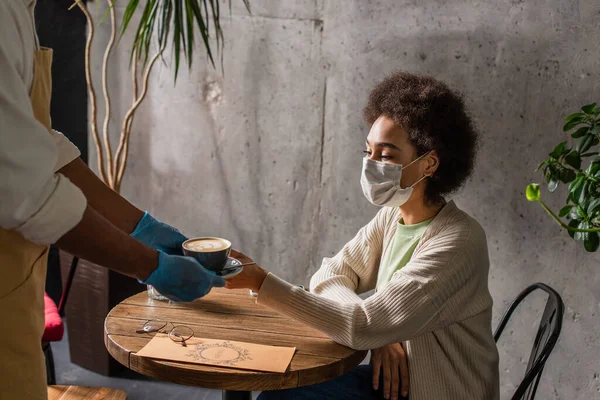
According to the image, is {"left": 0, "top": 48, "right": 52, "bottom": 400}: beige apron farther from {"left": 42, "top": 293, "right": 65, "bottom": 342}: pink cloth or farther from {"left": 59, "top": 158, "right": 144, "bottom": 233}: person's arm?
{"left": 42, "top": 293, "right": 65, "bottom": 342}: pink cloth

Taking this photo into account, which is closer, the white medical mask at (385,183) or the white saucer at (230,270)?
the white saucer at (230,270)

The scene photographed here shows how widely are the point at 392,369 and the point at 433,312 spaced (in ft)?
0.67

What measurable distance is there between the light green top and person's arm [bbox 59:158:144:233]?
0.77 meters

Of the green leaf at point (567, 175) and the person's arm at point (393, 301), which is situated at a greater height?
the green leaf at point (567, 175)

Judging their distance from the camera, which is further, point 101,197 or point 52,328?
point 52,328

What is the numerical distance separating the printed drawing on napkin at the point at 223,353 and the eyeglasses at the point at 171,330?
2 cm

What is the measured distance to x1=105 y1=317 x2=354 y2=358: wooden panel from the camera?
1713 mm

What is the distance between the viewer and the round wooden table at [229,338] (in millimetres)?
1557

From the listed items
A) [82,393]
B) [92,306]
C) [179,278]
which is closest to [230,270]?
[179,278]

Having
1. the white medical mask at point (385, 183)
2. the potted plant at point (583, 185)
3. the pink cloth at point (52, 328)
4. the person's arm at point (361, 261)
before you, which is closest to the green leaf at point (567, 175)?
the potted plant at point (583, 185)

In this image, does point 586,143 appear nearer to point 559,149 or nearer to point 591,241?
point 559,149

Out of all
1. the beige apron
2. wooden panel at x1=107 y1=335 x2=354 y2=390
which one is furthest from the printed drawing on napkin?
the beige apron

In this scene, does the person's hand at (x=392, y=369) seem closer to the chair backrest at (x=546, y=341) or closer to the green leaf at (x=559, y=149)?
the chair backrest at (x=546, y=341)

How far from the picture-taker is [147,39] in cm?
259
